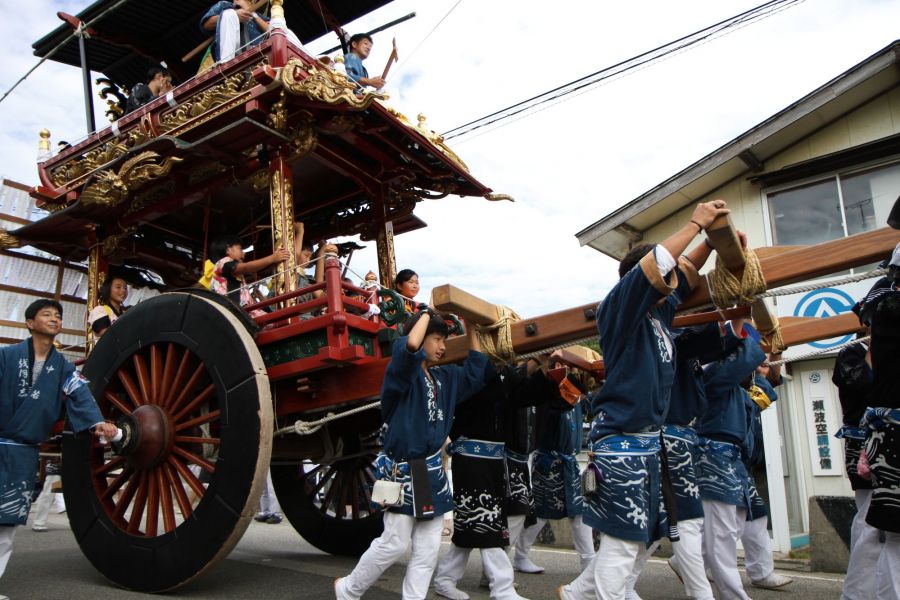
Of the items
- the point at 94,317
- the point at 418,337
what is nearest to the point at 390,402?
the point at 418,337

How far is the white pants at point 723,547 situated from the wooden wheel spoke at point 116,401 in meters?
3.73

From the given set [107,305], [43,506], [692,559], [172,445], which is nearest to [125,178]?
[107,305]

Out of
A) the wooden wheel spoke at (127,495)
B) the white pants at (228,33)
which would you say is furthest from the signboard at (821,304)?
the wooden wheel spoke at (127,495)

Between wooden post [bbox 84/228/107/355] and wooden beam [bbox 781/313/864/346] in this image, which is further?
wooden post [bbox 84/228/107/355]

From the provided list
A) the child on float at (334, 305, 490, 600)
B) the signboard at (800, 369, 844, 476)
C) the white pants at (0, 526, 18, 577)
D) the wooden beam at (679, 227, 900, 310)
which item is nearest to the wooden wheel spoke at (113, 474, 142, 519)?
the white pants at (0, 526, 18, 577)

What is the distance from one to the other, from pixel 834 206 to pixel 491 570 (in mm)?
6435

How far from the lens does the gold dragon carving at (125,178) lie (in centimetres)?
551

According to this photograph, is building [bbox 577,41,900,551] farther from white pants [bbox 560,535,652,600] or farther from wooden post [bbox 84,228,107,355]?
wooden post [bbox 84,228,107,355]

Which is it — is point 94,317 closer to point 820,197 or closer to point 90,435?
point 90,435

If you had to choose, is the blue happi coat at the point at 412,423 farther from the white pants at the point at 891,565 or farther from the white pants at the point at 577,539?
the white pants at the point at 891,565

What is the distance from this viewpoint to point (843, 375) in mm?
3877

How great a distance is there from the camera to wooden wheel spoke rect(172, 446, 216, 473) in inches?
161

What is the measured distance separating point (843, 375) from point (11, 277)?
22.6ft

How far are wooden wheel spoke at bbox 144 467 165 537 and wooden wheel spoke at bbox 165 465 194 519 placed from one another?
65 millimetres
